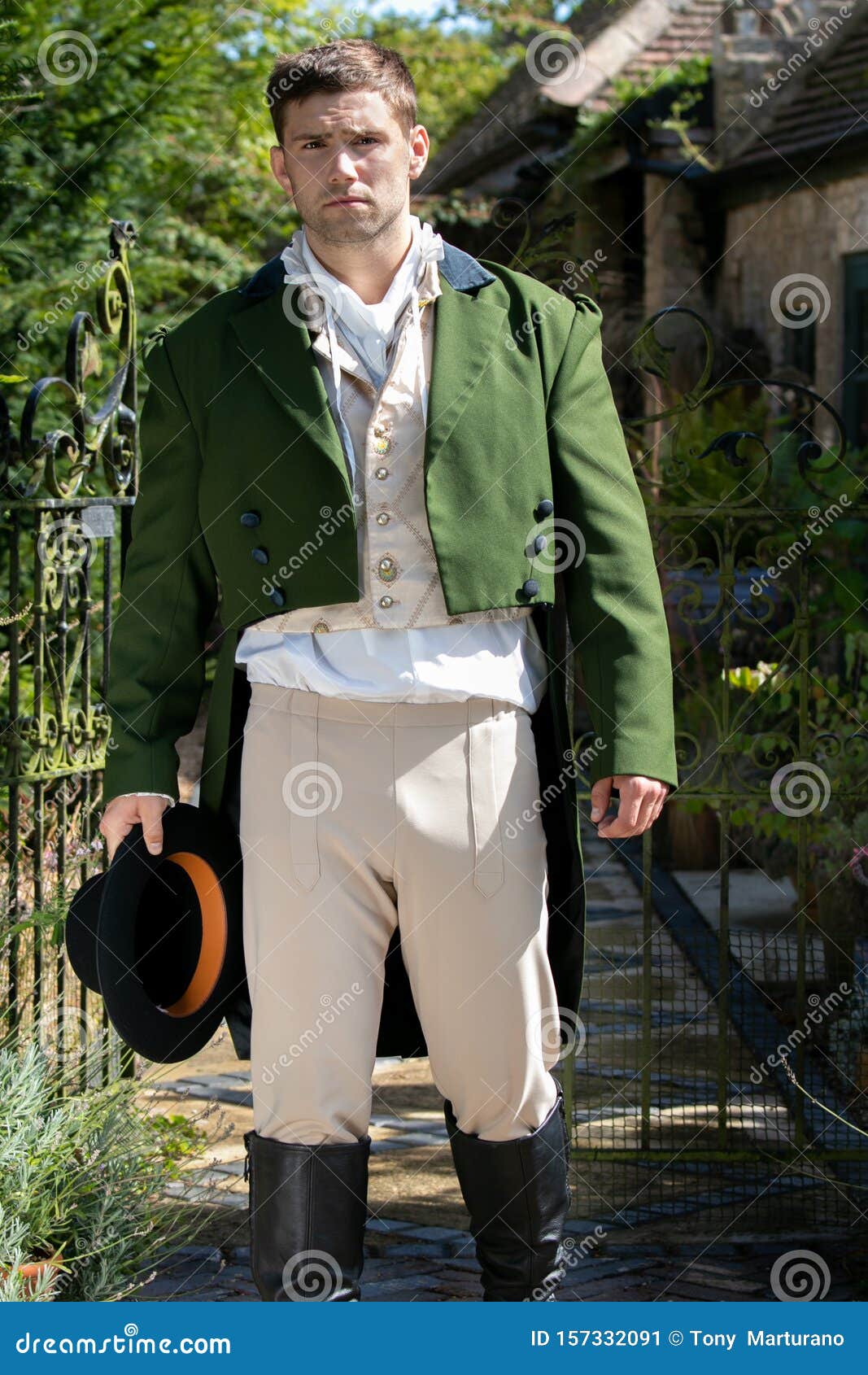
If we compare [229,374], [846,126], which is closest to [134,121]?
[846,126]

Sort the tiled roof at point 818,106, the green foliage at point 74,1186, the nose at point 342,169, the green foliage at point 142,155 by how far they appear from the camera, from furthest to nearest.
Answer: the tiled roof at point 818,106 → the green foliage at point 142,155 → the green foliage at point 74,1186 → the nose at point 342,169

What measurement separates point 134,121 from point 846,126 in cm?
417

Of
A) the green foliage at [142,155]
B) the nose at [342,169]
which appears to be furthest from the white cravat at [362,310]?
the green foliage at [142,155]

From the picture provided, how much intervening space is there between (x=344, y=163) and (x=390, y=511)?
1.73 ft

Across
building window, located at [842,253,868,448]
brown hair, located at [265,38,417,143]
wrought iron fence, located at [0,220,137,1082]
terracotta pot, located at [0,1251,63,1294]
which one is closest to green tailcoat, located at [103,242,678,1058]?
brown hair, located at [265,38,417,143]

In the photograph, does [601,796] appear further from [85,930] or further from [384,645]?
[85,930]

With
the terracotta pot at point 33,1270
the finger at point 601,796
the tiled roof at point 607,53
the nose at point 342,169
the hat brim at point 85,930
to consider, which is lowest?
the terracotta pot at point 33,1270

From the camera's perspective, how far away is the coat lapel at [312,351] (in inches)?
96.6

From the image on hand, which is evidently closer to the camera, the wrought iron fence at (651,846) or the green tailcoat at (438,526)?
the green tailcoat at (438,526)

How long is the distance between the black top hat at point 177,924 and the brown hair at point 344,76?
113cm

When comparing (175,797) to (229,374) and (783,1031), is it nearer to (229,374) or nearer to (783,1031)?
(229,374)

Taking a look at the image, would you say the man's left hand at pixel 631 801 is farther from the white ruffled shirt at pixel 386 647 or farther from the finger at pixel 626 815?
the white ruffled shirt at pixel 386 647

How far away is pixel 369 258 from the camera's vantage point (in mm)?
2461
